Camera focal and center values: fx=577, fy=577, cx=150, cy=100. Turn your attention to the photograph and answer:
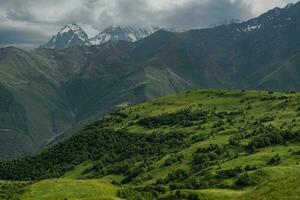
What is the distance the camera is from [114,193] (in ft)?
422

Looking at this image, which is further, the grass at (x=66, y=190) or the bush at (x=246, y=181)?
the bush at (x=246, y=181)

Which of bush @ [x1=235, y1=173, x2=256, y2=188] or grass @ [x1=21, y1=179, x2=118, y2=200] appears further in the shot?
bush @ [x1=235, y1=173, x2=256, y2=188]

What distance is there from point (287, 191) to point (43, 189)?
304ft

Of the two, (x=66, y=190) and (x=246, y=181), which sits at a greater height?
(x=66, y=190)

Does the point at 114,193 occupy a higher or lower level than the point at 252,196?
lower

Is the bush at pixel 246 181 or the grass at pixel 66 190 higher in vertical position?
the grass at pixel 66 190

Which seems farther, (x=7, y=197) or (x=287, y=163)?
(x=287, y=163)

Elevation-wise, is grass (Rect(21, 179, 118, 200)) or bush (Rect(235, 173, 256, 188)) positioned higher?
grass (Rect(21, 179, 118, 200))

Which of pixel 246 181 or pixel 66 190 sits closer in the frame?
pixel 66 190

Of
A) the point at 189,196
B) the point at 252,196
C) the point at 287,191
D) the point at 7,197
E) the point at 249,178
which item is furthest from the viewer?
the point at 249,178

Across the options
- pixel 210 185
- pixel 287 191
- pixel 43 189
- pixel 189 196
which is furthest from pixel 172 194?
pixel 287 191

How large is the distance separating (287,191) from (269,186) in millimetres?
3068

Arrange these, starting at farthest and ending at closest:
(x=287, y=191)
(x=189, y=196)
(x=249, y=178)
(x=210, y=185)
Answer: (x=210, y=185)
(x=249, y=178)
(x=189, y=196)
(x=287, y=191)

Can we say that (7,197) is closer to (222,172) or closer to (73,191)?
(73,191)
